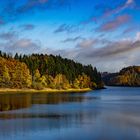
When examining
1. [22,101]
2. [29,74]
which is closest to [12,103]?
[22,101]

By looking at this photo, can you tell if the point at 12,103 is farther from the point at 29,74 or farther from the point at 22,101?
the point at 29,74

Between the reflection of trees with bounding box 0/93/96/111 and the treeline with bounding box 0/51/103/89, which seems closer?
the reflection of trees with bounding box 0/93/96/111

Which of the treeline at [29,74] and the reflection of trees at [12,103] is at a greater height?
the treeline at [29,74]

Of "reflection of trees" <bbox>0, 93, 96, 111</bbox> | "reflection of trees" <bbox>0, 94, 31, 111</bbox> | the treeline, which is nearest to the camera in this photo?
"reflection of trees" <bbox>0, 94, 31, 111</bbox>

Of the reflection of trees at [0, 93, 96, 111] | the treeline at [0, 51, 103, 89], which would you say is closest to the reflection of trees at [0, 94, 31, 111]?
the reflection of trees at [0, 93, 96, 111]

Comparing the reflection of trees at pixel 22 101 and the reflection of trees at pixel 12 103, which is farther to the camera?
the reflection of trees at pixel 22 101

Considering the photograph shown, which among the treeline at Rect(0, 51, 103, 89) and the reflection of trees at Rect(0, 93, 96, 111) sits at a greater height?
the treeline at Rect(0, 51, 103, 89)

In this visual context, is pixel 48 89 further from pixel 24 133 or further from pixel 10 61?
pixel 24 133

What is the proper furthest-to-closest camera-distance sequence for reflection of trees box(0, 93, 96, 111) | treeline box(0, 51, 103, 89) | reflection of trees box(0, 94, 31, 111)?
treeline box(0, 51, 103, 89)
reflection of trees box(0, 93, 96, 111)
reflection of trees box(0, 94, 31, 111)

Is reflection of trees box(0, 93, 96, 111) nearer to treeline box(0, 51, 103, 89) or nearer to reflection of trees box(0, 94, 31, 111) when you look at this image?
reflection of trees box(0, 94, 31, 111)

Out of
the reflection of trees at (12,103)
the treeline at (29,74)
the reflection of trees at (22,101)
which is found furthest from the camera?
the treeline at (29,74)

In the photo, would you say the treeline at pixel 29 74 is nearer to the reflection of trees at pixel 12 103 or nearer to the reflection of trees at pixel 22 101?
the reflection of trees at pixel 22 101

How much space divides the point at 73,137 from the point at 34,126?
7372 mm

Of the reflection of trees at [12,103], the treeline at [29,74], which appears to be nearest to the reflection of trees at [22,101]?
the reflection of trees at [12,103]
